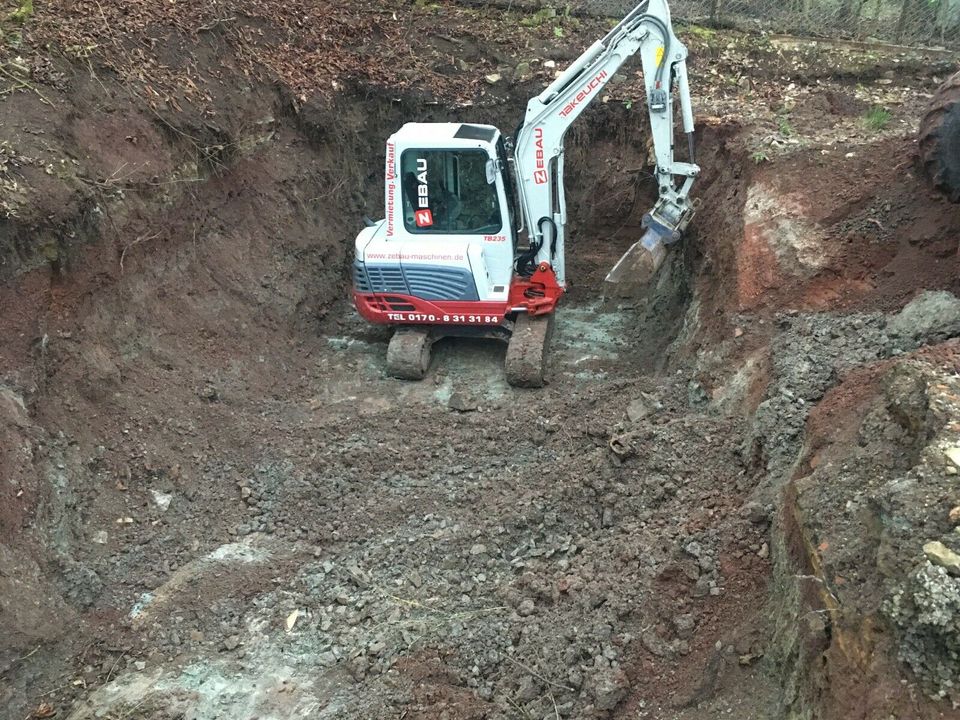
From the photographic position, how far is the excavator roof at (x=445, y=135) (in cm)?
765

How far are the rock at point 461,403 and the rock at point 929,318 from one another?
13.0 feet

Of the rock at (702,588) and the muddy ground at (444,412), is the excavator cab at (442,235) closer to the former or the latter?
the muddy ground at (444,412)

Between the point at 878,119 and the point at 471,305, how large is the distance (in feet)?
15.6

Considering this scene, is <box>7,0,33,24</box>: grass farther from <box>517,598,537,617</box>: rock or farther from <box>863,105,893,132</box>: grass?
<box>863,105,893,132</box>: grass

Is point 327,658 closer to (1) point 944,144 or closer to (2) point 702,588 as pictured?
(2) point 702,588

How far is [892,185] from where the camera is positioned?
679cm

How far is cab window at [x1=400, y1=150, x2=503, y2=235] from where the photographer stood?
7762mm

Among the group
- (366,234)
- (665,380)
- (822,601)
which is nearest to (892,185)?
(665,380)

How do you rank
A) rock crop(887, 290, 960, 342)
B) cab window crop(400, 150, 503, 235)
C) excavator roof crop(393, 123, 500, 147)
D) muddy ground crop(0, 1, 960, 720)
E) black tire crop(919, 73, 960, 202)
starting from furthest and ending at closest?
cab window crop(400, 150, 503, 235), excavator roof crop(393, 123, 500, 147), black tire crop(919, 73, 960, 202), rock crop(887, 290, 960, 342), muddy ground crop(0, 1, 960, 720)

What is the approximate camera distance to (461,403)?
7965mm

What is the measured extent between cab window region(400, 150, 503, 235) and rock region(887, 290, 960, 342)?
3.97 m

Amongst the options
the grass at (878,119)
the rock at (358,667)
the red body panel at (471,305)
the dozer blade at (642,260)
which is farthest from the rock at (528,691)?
the grass at (878,119)

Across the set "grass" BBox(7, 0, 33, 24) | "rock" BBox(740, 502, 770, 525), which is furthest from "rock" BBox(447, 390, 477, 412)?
"grass" BBox(7, 0, 33, 24)

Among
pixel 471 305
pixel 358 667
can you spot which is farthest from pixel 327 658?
pixel 471 305
